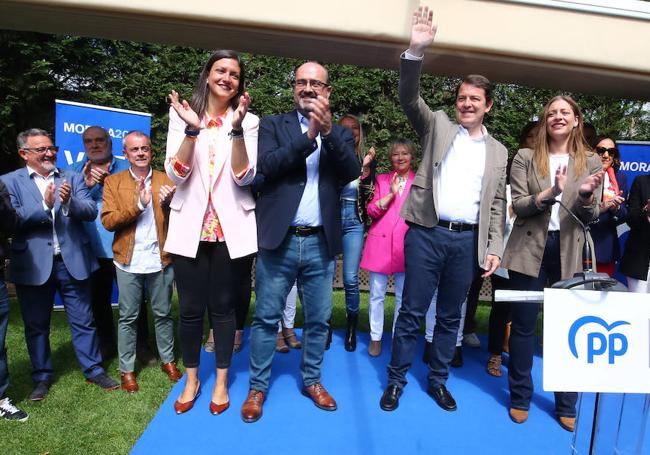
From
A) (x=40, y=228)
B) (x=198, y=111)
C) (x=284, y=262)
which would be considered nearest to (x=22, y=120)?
(x=40, y=228)

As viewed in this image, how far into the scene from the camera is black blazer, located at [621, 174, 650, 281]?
3.44m

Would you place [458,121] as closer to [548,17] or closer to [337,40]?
[548,17]

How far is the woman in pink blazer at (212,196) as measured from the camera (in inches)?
97.3

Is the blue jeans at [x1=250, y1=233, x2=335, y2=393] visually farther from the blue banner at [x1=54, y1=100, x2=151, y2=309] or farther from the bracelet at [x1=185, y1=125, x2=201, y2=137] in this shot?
the blue banner at [x1=54, y1=100, x2=151, y2=309]

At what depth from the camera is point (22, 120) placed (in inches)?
239

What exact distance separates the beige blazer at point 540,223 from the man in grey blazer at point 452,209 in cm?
12

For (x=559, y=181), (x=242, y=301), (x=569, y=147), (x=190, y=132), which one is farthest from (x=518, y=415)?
(x=190, y=132)

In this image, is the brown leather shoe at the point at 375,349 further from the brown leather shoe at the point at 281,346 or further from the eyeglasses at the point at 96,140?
the eyeglasses at the point at 96,140

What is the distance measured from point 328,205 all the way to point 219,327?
3.35ft

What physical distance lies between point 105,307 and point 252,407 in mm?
1842

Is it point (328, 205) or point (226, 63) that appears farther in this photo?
point (328, 205)

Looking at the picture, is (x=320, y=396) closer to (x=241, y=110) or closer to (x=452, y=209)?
(x=452, y=209)

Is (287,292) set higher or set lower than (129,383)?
higher

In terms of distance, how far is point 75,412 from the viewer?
9.52ft
